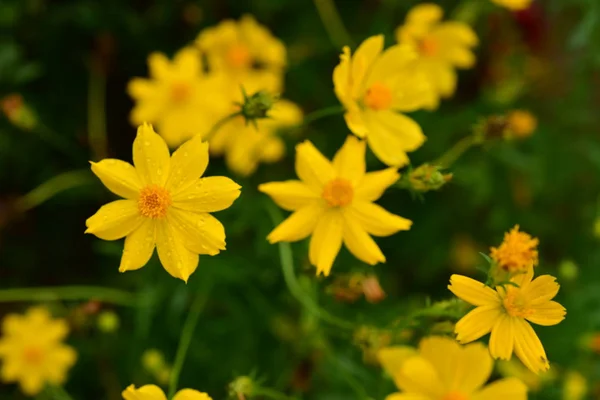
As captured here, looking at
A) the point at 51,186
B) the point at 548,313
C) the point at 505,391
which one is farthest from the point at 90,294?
the point at 548,313

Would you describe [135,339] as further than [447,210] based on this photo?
No

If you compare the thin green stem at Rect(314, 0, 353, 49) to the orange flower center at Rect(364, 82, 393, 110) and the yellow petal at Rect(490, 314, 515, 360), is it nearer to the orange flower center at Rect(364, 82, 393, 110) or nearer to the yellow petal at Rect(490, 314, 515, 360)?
the orange flower center at Rect(364, 82, 393, 110)

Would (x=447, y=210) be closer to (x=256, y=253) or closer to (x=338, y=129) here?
(x=338, y=129)

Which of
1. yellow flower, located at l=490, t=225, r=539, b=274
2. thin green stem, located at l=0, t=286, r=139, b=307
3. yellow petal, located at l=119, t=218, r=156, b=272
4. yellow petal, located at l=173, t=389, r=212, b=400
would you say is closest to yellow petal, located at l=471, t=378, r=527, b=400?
yellow flower, located at l=490, t=225, r=539, b=274

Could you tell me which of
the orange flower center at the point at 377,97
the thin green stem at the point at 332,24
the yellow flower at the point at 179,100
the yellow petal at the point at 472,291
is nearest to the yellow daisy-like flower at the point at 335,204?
the orange flower center at the point at 377,97

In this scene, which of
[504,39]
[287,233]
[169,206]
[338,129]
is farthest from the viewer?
[504,39]

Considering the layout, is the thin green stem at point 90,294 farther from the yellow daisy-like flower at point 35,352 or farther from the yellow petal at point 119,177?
the yellow petal at point 119,177

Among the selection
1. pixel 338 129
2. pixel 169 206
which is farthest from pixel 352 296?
pixel 338 129
